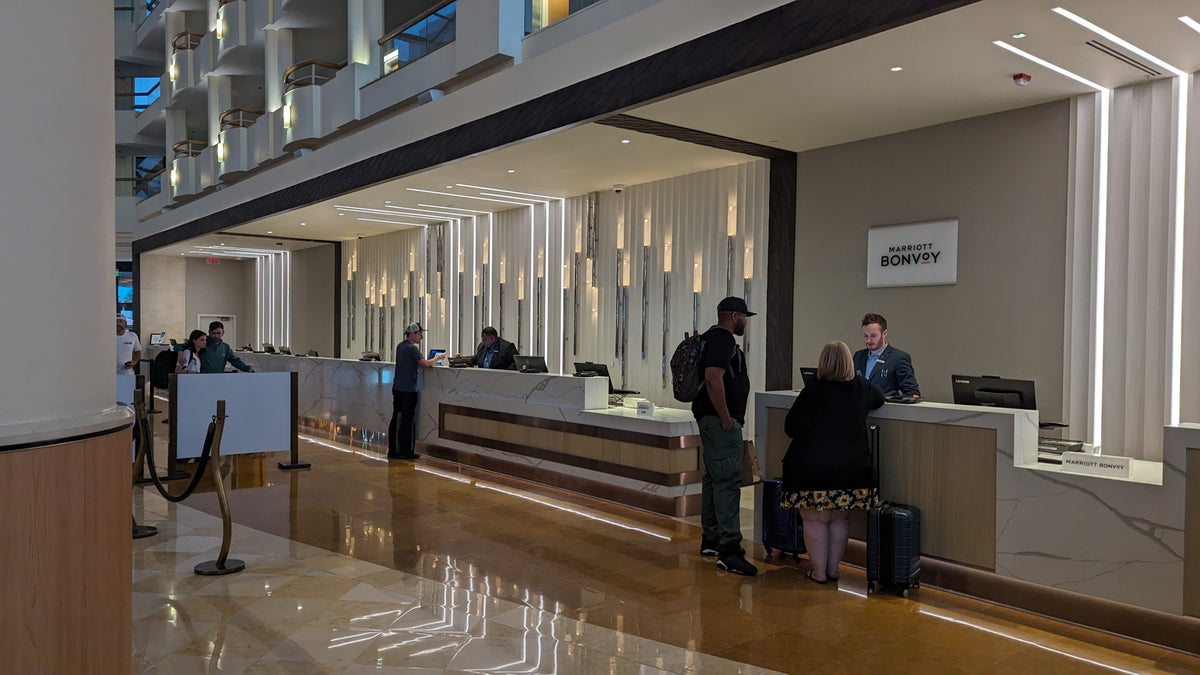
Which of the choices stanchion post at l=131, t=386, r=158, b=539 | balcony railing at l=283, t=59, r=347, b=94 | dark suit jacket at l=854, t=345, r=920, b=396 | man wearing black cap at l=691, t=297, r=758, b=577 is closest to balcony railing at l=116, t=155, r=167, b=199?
balcony railing at l=283, t=59, r=347, b=94

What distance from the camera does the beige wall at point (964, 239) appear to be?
630 centimetres

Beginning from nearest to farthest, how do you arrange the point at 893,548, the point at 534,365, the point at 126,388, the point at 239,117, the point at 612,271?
the point at 893,548, the point at 126,388, the point at 534,365, the point at 612,271, the point at 239,117

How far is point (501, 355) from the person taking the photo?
9.59 m

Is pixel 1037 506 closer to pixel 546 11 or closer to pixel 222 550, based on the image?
pixel 222 550

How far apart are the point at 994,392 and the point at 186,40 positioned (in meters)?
19.7

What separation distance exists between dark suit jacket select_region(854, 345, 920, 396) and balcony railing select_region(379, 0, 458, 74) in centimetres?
596

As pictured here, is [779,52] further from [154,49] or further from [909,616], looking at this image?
[154,49]

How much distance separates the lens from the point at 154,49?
23.1 metres

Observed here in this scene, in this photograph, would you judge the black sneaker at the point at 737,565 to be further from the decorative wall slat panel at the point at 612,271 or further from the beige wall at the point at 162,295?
the beige wall at the point at 162,295

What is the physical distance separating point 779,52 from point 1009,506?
3026 millimetres

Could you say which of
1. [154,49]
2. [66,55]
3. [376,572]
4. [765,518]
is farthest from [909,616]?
[154,49]

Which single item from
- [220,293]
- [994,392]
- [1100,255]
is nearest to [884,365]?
[994,392]

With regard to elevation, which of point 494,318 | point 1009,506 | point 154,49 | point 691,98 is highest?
point 154,49

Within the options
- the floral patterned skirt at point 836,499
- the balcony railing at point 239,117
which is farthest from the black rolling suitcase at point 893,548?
the balcony railing at point 239,117
